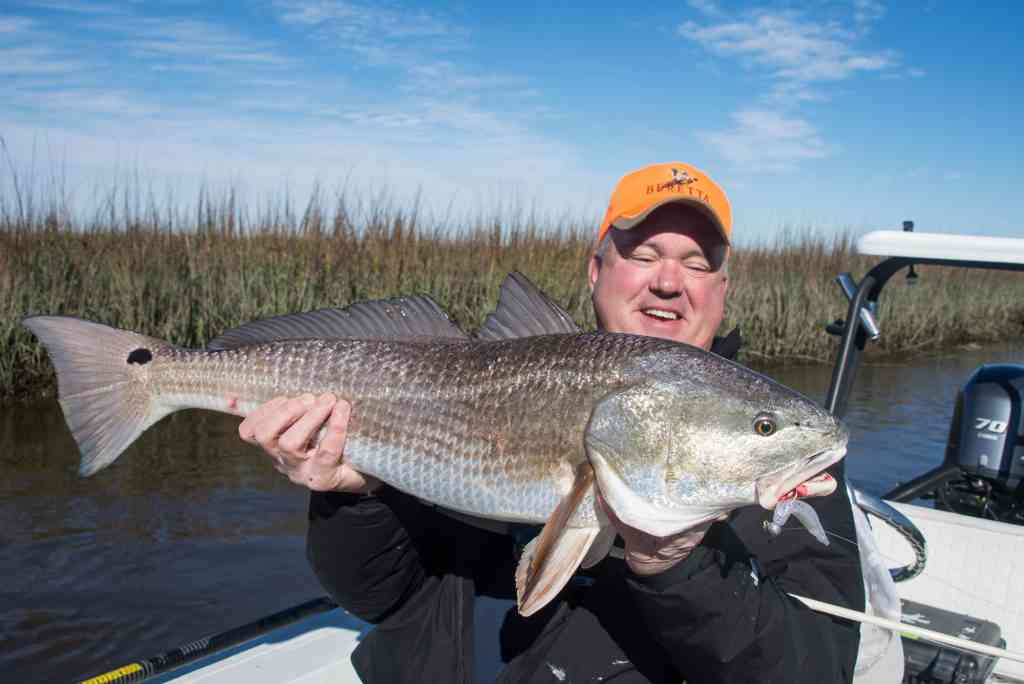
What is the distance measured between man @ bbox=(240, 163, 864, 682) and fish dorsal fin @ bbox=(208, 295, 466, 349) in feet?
0.90

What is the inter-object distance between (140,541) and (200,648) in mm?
4026

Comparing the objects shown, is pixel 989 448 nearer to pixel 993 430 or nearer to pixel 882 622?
pixel 993 430

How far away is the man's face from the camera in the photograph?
2.94 m

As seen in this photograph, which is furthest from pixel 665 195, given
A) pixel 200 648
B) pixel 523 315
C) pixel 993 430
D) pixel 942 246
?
pixel 993 430

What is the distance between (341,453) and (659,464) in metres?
0.95

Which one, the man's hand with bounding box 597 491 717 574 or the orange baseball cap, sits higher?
the orange baseball cap

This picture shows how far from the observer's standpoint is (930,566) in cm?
421

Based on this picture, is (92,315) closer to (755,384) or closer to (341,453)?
(341,453)

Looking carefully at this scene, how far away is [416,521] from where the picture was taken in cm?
277

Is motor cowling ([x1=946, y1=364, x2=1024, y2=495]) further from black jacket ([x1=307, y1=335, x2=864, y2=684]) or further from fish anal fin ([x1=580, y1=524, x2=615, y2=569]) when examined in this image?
fish anal fin ([x1=580, y1=524, x2=615, y2=569])

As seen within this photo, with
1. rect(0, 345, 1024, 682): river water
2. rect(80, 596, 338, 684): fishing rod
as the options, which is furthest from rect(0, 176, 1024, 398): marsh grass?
rect(80, 596, 338, 684): fishing rod

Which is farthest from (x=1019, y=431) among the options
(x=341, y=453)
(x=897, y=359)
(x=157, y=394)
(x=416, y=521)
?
(x=897, y=359)

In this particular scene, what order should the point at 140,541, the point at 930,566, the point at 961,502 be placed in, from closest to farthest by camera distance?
1. the point at 930,566
2. the point at 961,502
3. the point at 140,541

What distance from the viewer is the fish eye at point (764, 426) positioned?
2111 millimetres
